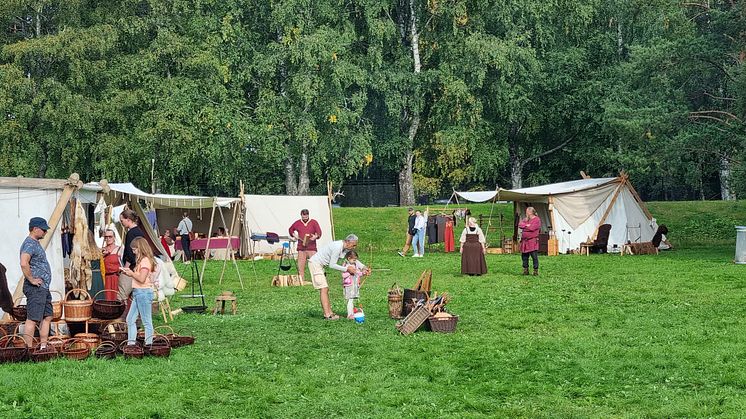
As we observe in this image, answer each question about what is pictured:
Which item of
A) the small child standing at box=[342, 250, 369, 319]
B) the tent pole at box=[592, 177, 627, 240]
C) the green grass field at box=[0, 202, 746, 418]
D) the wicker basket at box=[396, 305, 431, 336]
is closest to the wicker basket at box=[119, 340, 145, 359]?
the green grass field at box=[0, 202, 746, 418]

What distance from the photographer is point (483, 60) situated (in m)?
39.5

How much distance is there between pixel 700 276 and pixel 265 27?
2282 cm

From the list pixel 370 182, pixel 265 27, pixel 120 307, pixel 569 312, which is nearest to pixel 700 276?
pixel 569 312

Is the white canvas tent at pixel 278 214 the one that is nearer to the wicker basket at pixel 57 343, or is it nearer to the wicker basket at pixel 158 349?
the wicker basket at pixel 57 343

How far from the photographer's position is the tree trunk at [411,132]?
4153cm

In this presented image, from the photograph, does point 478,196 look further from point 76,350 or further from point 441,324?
point 76,350

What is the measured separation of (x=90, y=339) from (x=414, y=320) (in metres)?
4.06

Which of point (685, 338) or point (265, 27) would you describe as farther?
point (265, 27)

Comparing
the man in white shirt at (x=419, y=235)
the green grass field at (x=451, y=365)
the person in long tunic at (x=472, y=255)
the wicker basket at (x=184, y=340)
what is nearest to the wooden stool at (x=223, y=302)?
the green grass field at (x=451, y=365)

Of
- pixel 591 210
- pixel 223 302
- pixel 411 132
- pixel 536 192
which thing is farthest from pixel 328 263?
pixel 411 132

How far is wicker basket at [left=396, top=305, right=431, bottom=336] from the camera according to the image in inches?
553

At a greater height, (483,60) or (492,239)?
(483,60)

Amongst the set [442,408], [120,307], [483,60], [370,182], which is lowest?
[442,408]

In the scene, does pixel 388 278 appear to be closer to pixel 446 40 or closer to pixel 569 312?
pixel 569 312
